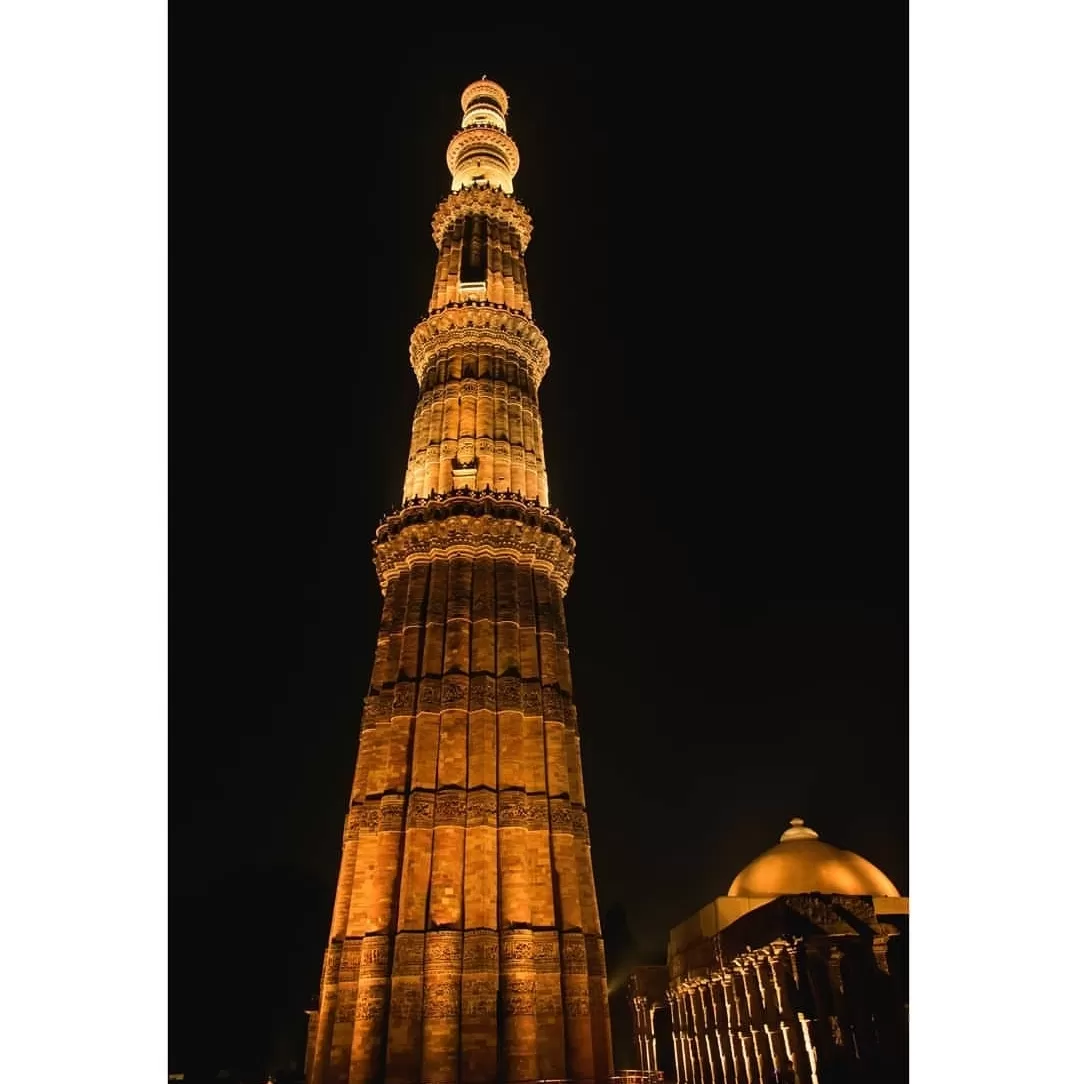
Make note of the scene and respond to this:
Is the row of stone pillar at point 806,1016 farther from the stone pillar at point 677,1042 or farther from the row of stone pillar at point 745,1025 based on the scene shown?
the stone pillar at point 677,1042

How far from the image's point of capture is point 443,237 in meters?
35.1

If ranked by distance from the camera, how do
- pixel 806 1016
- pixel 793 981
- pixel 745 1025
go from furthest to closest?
pixel 745 1025
pixel 793 981
pixel 806 1016

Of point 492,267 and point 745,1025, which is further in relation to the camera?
point 492,267

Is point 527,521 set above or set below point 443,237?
below

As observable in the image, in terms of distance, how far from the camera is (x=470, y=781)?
23.5m

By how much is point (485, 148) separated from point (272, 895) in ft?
97.7

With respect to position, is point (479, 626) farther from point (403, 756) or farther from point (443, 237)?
point (443, 237)

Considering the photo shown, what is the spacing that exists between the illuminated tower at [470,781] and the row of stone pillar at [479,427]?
61 mm

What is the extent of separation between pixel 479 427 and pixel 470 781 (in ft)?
35.1

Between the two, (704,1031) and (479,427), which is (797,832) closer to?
(704,1031)

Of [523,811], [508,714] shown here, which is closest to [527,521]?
[508,714]

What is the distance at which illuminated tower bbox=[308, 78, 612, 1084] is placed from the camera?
68.1ft

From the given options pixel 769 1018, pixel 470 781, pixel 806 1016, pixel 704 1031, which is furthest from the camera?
pixel 704 1031

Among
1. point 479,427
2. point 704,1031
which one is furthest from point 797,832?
point 479,427
